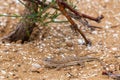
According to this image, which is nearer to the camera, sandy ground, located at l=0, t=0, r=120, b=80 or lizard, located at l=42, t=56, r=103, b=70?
sandy ground, located at l=0, t=0, r=120, b=80

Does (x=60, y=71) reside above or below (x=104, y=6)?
below

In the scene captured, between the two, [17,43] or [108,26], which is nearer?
[17,43]

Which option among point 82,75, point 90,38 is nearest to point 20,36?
point 90,38

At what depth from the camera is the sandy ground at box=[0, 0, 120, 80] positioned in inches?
102

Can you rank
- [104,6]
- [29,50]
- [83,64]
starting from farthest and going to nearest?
1. [104,6]
2. [29,50]
3. [83,64]

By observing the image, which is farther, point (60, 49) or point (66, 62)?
point (60, 49)

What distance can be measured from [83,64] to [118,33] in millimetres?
670

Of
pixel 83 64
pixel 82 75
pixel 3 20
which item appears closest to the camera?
pixel 82 75

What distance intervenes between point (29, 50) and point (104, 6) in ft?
4.04

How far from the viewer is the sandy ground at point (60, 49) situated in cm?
260

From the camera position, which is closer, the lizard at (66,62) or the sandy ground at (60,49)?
the sandy ground at (60,49)

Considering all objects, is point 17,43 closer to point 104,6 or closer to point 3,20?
point 3,20

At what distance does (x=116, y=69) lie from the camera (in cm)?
260

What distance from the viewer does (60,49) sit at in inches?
118
